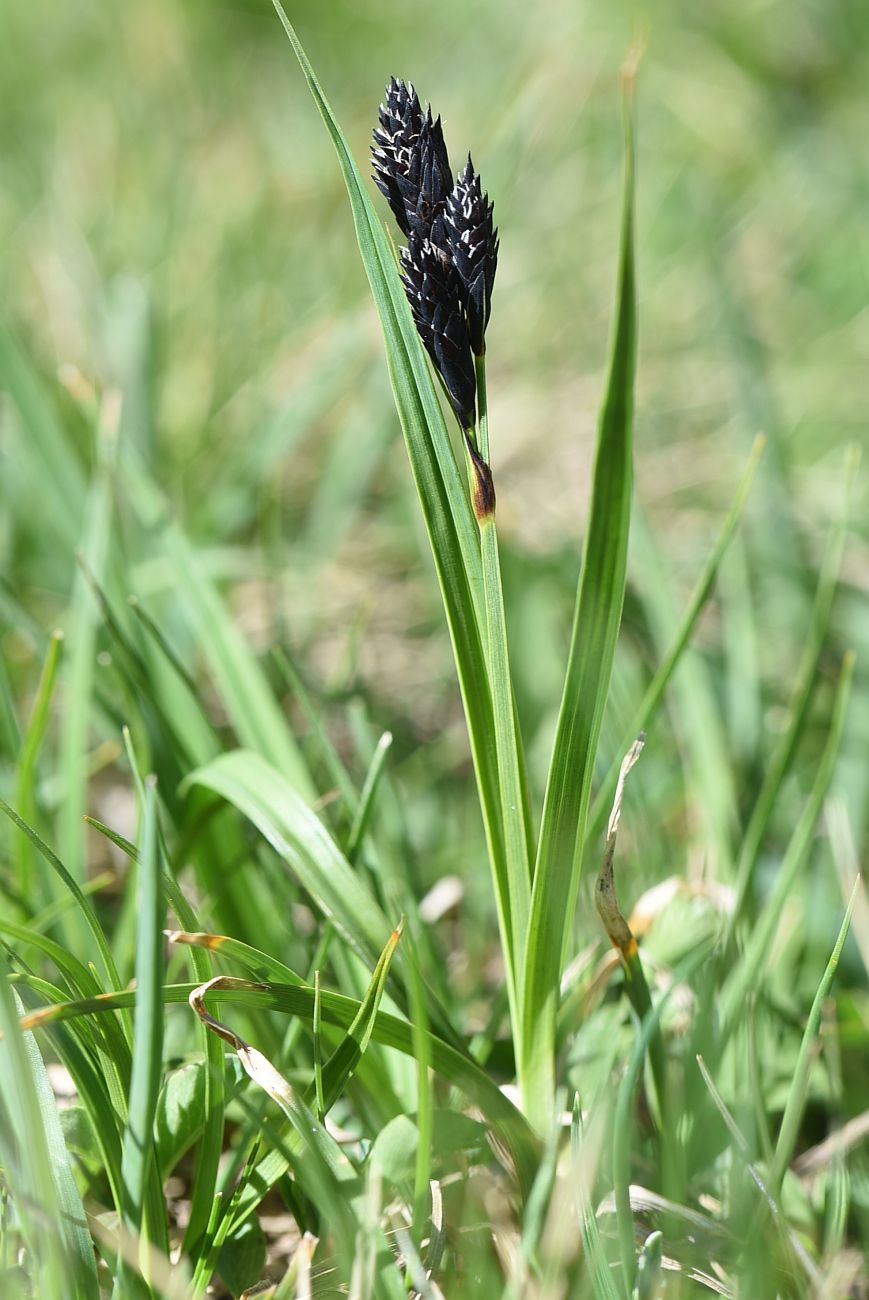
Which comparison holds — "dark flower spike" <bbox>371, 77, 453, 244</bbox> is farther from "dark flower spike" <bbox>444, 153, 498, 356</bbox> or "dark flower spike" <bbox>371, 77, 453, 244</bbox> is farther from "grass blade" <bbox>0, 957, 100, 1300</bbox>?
"grass blade" <bbox>0, 957, 100, 1300</bbox>

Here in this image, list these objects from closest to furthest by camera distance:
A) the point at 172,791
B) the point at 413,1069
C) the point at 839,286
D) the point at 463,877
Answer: the point at 413,1069
the point at 172,791
the point at 463,877
the point at 839,286

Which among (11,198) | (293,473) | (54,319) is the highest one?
(11,198)

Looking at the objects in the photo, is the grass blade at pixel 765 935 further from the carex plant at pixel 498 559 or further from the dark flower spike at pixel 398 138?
the dark flower spike at pixel 398 138

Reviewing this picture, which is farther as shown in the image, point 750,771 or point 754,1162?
point 750,771

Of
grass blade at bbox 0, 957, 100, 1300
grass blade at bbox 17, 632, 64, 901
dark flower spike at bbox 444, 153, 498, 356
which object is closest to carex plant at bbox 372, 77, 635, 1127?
dark flower spike at bbox 444, 153, 498, 356

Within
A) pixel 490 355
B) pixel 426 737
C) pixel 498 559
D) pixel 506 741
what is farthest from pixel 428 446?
pixel 490 355

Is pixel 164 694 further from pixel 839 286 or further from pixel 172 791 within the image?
pixel 839 286

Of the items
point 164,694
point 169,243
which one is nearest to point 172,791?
point 164,694
